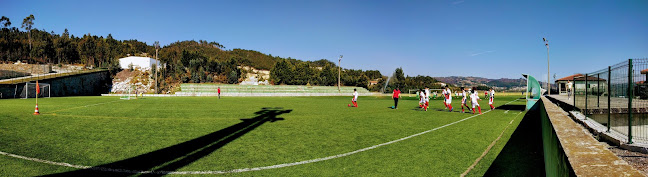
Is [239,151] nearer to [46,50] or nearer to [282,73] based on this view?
[282,73]

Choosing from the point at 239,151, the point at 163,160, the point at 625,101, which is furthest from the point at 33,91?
the point at 625,101

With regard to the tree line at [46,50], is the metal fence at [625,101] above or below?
below

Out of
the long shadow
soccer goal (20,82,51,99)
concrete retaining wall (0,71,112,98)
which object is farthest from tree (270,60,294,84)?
the long shadow

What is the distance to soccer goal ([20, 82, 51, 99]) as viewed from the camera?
105 feet

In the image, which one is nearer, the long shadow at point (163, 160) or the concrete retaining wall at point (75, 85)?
the long shadow at point (163, 160)

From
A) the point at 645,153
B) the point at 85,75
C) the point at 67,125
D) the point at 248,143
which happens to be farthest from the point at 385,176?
the point at 85,75

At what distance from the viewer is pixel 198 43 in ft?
626

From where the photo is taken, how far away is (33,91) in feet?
112

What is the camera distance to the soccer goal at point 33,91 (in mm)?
32125

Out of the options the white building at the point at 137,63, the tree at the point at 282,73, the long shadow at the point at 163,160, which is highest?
the white building at the point at 137,63

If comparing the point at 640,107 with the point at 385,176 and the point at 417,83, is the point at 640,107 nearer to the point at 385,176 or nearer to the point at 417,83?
the point at 385,176

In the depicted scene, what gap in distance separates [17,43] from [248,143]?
11785 centimetres

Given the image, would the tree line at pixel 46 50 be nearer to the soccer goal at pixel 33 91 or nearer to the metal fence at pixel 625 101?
the soccer goal at pixel 33 91

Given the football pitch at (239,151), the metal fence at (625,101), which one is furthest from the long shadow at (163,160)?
the metal fence at (625,101)
